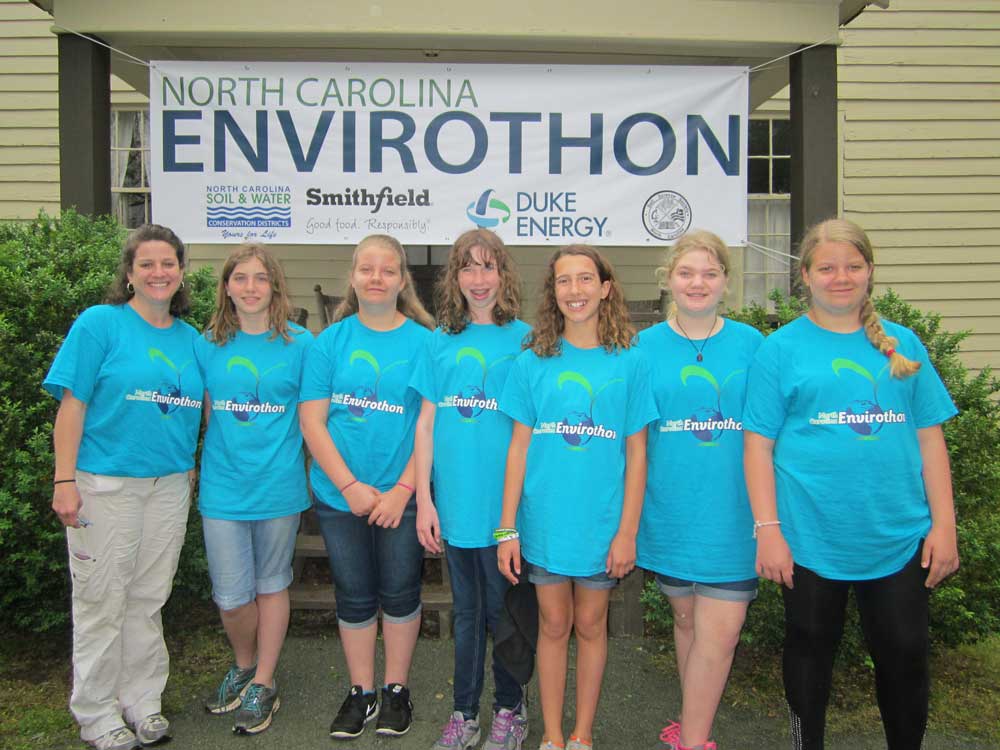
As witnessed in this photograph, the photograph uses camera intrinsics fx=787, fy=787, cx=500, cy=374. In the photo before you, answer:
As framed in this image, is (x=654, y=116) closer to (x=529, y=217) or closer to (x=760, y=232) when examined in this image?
(x=529, y=217)

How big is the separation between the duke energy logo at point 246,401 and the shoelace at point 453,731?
135 cm

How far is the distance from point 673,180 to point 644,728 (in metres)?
3.51

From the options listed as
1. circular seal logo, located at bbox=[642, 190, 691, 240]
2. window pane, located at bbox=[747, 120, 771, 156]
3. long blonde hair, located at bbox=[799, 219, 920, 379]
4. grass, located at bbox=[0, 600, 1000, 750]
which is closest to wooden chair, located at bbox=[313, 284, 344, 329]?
circular seal logo, located at bbox=[642, 190, 691, 240]

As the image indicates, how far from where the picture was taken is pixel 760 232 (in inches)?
309

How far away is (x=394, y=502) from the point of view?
9.40 ft

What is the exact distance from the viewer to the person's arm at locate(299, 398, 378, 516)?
9.29 feet

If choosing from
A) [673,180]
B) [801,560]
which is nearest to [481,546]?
[801,560]

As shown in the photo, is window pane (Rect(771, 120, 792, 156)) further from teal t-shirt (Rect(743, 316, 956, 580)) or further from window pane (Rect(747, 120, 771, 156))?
teal t-shirt (Rect(743, 316, 956, 580))

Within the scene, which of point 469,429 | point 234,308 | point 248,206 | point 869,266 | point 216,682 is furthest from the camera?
point 248,206

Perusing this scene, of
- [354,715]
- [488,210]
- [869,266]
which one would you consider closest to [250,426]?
[354,715]

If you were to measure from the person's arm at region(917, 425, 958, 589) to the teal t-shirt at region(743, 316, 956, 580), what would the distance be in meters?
0.03

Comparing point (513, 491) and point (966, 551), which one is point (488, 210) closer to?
point (513, 491)

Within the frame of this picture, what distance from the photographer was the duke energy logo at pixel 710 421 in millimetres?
2541

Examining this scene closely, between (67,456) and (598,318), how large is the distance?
1886 mm
